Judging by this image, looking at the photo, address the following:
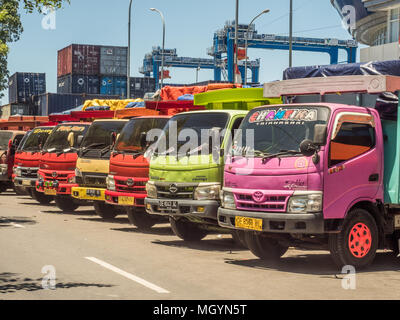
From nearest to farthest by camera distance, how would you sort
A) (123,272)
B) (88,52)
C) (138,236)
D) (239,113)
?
(123,272) → (239,113) → (138,236) → (88,52)

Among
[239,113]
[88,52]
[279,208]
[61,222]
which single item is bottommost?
[61,222]

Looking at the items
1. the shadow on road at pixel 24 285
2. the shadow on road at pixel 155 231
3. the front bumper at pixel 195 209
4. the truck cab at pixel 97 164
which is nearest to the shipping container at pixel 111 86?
the truck cab at pixel 97 164

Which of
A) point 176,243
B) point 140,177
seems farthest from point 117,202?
point 176,243

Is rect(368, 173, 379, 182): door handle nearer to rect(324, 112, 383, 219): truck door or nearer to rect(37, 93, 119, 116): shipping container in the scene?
rect(324, 112, 383, 219): truck door

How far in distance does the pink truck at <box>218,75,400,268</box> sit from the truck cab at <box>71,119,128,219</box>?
253 inches

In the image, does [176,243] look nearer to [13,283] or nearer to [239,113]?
[239,113]

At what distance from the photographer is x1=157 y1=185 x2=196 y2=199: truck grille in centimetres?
1203

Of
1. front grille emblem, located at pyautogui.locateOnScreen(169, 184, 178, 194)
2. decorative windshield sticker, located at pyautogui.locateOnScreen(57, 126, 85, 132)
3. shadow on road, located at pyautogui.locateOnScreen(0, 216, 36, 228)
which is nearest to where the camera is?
front grille emblem, located at pyautogui.locateOnScreen(169, 184, 178, 194)

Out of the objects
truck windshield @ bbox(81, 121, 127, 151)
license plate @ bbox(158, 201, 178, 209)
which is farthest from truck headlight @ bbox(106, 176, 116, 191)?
license plate @ bbox(158, 201, 178, 209)

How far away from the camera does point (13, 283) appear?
8.70m

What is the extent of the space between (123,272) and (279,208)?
7.23ft

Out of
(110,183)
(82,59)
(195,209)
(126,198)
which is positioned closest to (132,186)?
(126,198)

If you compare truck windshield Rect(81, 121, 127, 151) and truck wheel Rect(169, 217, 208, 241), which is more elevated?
truck windshield Rect(81, 121, 127, 151)

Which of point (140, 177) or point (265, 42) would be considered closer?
point (140, 177)
